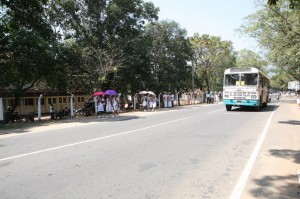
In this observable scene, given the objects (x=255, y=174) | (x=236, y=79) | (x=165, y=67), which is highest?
(x=165, y=67)

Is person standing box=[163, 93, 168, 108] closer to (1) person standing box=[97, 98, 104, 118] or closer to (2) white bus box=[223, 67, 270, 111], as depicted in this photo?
(1) person standing box=[97, 98, 104, 118]

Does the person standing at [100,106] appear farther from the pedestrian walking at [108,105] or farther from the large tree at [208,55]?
the large tree at [208,55]

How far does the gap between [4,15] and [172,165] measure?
722 inches

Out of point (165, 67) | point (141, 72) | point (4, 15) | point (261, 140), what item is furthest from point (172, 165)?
point (165, 67)

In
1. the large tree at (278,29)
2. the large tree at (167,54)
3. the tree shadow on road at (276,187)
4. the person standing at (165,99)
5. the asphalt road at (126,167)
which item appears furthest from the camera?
the large tree at (167,54)

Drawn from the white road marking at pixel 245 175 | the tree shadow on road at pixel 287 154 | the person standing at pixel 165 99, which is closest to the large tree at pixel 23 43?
→ the white road marking at pixel 245 175

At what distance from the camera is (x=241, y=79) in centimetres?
2606

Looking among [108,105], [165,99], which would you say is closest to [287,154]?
[108,105]

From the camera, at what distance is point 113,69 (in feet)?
102

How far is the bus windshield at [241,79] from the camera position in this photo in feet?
84.3

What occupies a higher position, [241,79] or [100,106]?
[241,79]

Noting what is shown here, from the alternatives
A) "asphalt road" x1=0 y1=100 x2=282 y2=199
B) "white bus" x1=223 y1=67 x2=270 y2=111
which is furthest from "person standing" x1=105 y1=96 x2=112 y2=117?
"asphalt road" x1=0 y1=100 x2=282 y2=199

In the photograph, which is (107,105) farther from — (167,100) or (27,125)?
(167,100)

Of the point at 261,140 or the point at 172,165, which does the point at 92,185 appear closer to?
the point at 172,165
